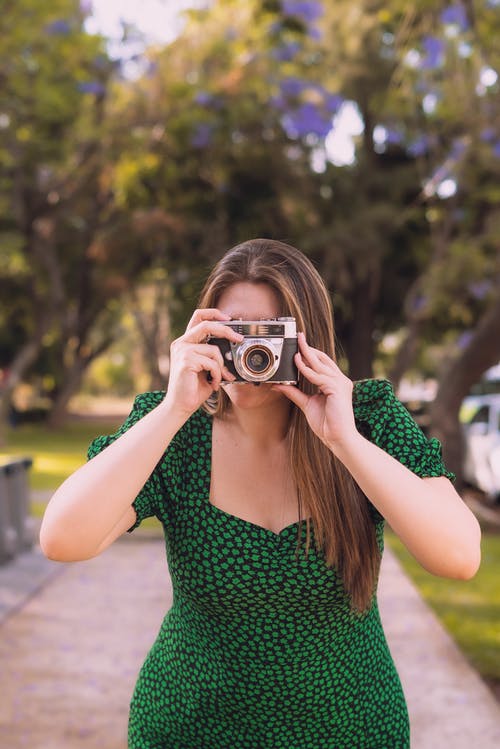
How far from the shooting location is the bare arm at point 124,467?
177 cm

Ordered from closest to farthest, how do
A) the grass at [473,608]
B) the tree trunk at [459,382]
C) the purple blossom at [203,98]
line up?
1. the grass at [473,608]
2. the tree trunk at [459,382]
3. the purple blossom at [203,98]

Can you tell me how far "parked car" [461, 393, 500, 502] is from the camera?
13141 millimetres

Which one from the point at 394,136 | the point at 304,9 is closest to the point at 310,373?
the point at 304,9

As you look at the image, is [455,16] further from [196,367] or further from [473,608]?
[196,367]

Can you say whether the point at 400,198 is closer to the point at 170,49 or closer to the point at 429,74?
the point at 170,49

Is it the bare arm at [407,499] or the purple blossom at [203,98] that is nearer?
the bare arm at [407,499]

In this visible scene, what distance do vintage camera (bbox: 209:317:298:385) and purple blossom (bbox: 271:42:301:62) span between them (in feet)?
48.9

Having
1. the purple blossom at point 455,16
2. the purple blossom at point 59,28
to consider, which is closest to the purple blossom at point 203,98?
the purple blossom at point 59,28

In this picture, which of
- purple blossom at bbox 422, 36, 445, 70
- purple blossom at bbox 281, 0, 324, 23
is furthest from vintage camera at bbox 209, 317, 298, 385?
purple blossom at bbox 281, 0, 324, 23

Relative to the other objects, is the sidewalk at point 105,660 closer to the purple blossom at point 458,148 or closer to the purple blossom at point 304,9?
the purple blossom at point 458,148

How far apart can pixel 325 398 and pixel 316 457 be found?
14cm

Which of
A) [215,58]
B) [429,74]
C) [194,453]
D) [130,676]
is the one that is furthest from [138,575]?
[215,58]

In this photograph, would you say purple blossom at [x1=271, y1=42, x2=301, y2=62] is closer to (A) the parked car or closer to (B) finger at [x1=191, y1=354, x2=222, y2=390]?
(A) the parked car

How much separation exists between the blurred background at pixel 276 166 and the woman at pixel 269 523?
28.8 feet
